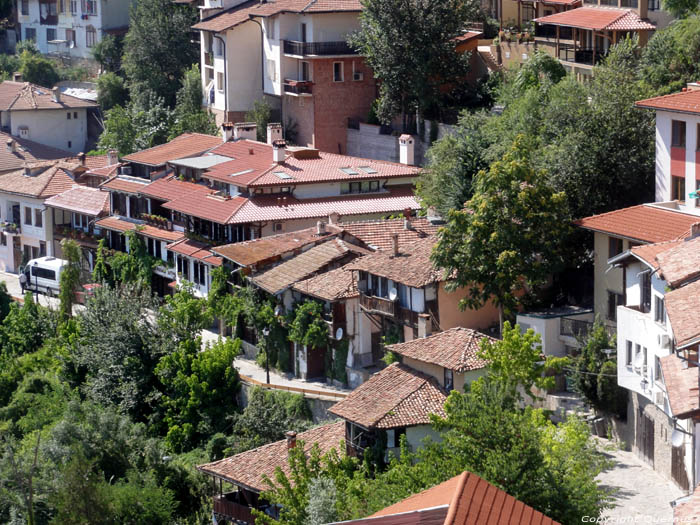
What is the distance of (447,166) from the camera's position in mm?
50438

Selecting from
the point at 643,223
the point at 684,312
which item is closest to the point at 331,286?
the point at 643,223

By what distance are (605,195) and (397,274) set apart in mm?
6886

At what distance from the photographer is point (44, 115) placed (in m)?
81.6

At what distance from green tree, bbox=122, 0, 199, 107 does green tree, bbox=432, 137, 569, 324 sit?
121 ft

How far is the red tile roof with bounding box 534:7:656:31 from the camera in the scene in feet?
187

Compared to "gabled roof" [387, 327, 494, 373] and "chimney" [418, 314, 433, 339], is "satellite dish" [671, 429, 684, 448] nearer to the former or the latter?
"gabled roof" [387, 327, 494, 373]

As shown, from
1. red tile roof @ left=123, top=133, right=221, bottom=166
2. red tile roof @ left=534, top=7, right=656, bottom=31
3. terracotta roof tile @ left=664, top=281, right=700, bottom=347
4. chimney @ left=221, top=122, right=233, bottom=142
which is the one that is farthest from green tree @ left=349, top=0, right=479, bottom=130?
terracotta roof tile @ left=664, top=281, right=700, bottom=347

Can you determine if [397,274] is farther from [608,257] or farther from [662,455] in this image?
[662,455]

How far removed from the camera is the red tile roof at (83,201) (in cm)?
6450

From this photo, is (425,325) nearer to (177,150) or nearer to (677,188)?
(677,188)

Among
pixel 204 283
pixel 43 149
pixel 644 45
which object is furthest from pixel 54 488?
pixel 43 149

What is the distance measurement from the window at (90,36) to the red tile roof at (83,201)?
91.3 ft

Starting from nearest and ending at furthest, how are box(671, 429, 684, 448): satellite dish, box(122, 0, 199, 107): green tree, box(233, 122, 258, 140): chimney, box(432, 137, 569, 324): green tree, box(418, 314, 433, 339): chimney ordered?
1. box(671, 429, 684, 448): satellite dish
2. box(432, 137, 569, 324): green tree
3. box(418, 314, 433, 339): chimney
4. box(233, 122, 258, 140): chimney
5. box(122, 0, 199, 107): green tree

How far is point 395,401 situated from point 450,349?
2418 mm
